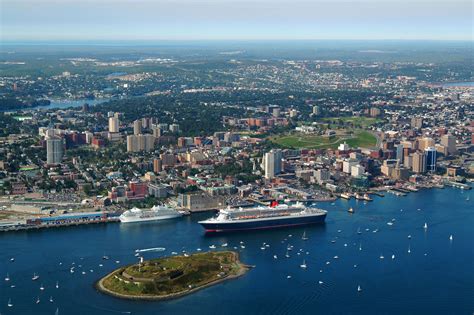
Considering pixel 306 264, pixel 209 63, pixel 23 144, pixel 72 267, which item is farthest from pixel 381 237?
pixel 209 63

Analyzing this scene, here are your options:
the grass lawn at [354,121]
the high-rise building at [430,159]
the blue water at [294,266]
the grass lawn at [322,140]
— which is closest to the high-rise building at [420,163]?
the high-rise building at [430,159]

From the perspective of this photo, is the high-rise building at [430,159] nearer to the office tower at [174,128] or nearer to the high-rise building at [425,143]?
the high-rise building at [425,143]

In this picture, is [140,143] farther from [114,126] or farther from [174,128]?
[174,128]

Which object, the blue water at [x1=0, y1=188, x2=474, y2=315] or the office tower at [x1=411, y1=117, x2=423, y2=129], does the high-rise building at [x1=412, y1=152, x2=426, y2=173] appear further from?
the office tower at [x1=411, y1=117, x2=423, y2=129]

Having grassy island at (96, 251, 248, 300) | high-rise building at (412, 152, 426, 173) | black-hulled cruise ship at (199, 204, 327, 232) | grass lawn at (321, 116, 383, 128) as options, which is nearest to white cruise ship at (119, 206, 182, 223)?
black-hulled cruise ship at (199, 204, 327, 232)

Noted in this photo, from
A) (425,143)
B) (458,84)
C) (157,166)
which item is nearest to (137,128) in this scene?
(157,166)
